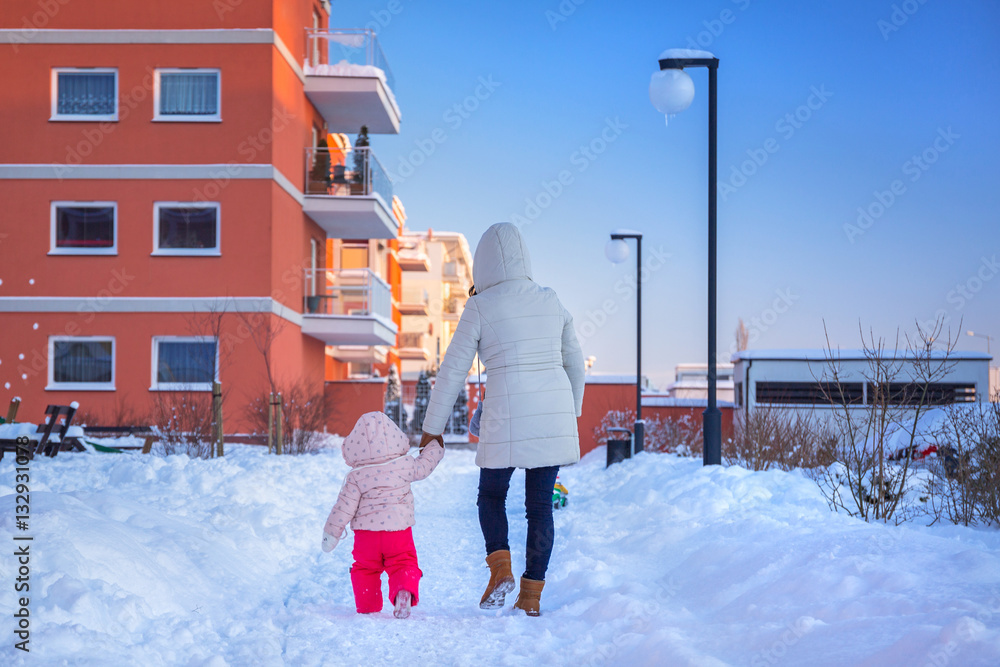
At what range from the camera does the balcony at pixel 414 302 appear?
57.9m

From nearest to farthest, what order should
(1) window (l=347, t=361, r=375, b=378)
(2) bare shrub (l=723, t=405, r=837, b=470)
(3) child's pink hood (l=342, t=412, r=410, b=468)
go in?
(3) child's pink hood (l=342, t=412, r=410, b=468)
(2) bare shrub (l=723, t=405, r=837, b=470)
(1) window (l=347, t=361, r=375, b=378)

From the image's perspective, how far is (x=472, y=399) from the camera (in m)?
30.0

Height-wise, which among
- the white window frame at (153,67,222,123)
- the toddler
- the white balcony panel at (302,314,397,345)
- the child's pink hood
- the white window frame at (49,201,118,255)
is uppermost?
the white window frame at (153,67,222,123)

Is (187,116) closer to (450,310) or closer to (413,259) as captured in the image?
(413,259)

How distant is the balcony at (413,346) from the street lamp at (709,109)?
47.2 metres

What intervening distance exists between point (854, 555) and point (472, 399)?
25.7 meters

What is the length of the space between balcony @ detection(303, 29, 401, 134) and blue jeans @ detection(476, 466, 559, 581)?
20.3m

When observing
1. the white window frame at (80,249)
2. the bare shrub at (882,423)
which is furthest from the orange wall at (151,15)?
the bare shrub at (882,423)

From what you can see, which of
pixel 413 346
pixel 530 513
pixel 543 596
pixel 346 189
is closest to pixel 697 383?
pixel 413 346

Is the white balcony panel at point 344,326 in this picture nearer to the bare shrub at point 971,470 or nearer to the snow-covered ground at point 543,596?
the snow-covered ground at point 543,596

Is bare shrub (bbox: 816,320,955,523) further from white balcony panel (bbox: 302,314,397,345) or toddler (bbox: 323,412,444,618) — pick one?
white balcony panel (bbox: 302,314,397,345)

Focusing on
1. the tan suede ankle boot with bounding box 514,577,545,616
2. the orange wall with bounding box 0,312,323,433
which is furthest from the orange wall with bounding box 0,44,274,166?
the tan suede ankle boot with bounding box 514,577,545,616

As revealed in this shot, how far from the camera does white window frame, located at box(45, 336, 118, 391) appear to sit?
67.0 feet

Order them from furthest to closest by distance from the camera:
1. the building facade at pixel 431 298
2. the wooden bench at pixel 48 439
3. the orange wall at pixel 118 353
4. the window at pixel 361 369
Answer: the building facade at pixel 431 298 < the window at pixel 361 369 < the orange wall at pixel 118 353 < the wooden bench at pixel 48 439
